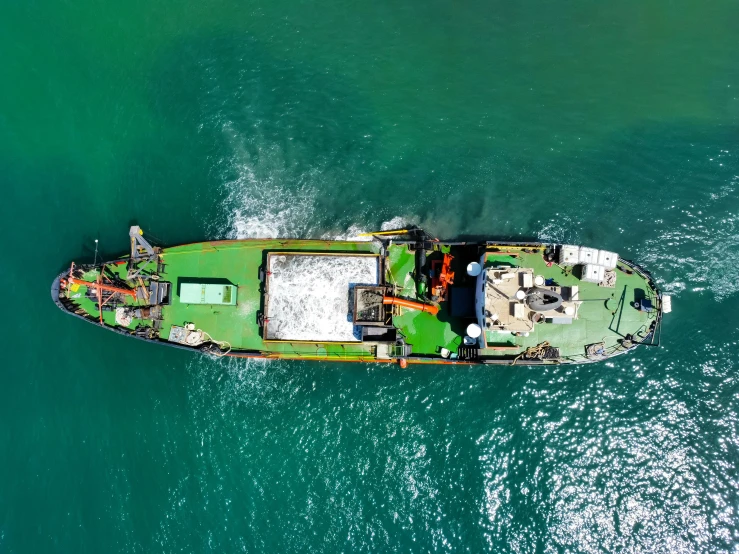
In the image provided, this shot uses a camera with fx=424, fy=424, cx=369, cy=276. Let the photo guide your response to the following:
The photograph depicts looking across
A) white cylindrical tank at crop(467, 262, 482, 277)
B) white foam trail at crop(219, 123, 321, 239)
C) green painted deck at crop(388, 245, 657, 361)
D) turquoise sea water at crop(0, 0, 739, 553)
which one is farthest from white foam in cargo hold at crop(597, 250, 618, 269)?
white foam trail at crop(219, 123, 321, 239)

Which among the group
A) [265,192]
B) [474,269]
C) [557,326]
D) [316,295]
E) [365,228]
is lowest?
[557,326]

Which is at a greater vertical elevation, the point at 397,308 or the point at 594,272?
the point at 594,272

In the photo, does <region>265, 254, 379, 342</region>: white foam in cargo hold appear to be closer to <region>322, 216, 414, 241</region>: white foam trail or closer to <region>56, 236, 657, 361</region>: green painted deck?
<region>56, 236, 657, 361</region>: green painted deck

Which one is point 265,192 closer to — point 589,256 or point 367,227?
point 367,227

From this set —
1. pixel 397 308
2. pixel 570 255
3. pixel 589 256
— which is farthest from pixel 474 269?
pixel 589 256

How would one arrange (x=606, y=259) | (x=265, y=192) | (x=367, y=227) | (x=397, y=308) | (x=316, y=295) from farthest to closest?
(x=265, y=192) < (x=367, y=227) < (x=397, y=308) < (x=316, y=295) < (x=606, y=259)
